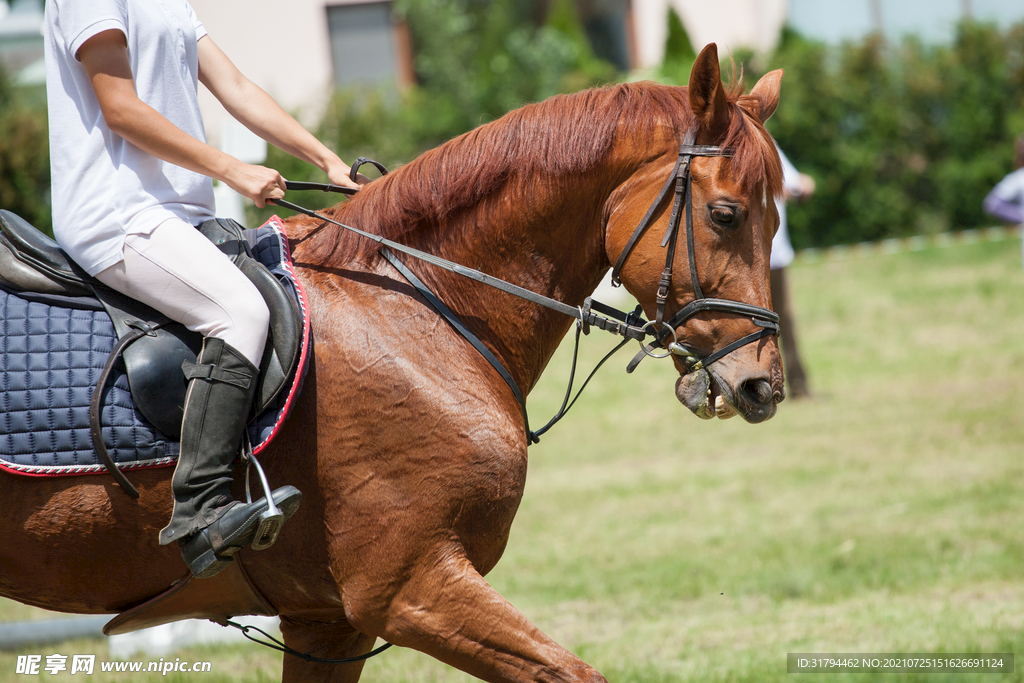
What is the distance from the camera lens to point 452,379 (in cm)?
273

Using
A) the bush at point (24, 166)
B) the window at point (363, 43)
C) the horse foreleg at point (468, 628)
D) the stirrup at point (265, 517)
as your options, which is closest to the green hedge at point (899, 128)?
the window at point (363, 43)

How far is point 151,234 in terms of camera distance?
255cm

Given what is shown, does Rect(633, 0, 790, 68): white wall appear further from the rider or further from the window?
the rider

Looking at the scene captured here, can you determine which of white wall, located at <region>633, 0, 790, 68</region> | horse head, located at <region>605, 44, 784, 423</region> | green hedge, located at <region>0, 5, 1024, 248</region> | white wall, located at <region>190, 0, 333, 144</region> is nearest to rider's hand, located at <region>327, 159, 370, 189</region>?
horse head, located at <region>605, 44, 784, 423</region>

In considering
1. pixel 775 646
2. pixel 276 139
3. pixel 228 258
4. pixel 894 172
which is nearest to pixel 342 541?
pixel 228 258

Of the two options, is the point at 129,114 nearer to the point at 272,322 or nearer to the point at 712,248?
the point at 272,322

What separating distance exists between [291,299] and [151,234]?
0.39m

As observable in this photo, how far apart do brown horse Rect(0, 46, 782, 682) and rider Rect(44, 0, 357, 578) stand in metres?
0.18

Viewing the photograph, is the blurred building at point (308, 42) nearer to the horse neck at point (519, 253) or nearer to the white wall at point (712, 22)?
the white wall at point (712, 22)

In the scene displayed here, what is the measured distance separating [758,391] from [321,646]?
1558 mm

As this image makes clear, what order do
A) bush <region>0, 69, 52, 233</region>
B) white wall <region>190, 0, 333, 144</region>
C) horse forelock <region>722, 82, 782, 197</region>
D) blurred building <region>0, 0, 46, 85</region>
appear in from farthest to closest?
white wall <region>190, 0, 333, 144</region> < bush <region>0, 69, 52, 233</region> < blurred building <region>0, 0, 46, 85</region> < horse forelock <region>722, 82, 782, 197</region>

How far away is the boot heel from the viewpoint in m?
2.45

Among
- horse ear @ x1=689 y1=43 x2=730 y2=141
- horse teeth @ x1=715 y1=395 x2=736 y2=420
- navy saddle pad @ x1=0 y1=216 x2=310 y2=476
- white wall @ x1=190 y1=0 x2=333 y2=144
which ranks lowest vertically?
white wall @ x1=190 y1=0 x2=333 y2=144

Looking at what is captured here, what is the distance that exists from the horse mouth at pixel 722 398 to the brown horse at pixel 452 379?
12mm
